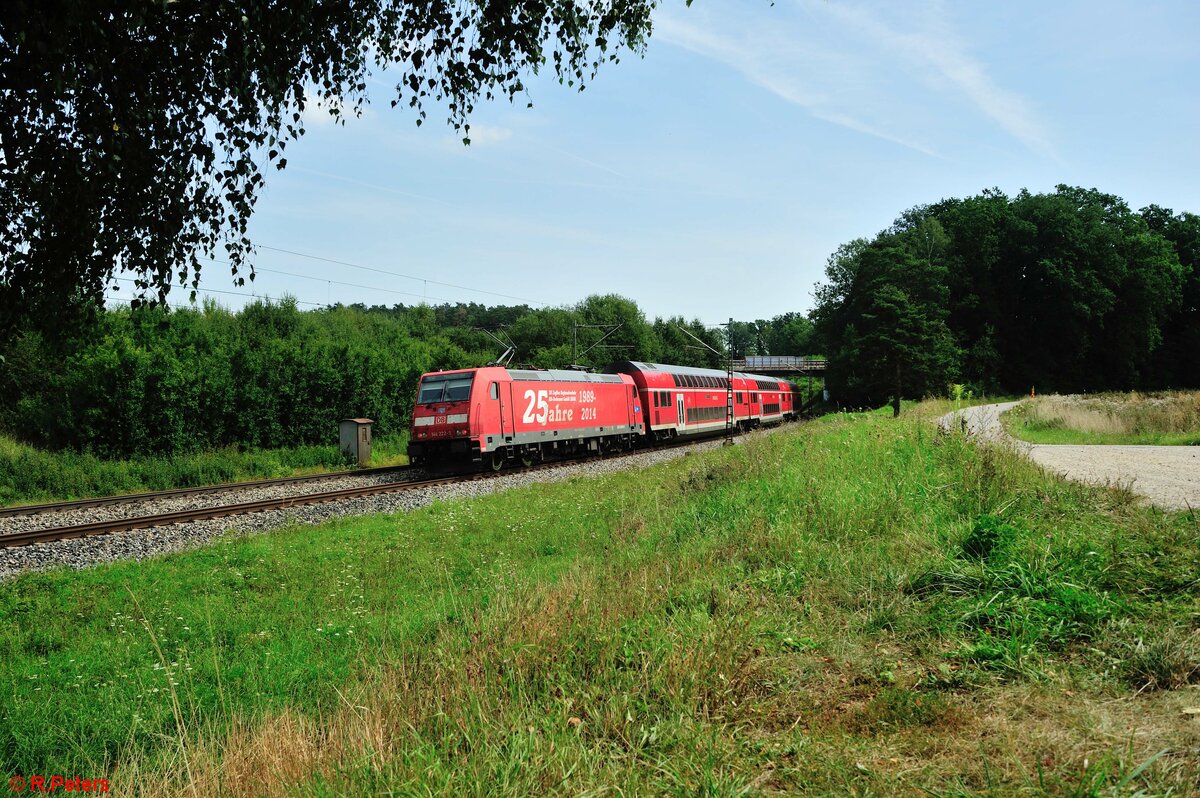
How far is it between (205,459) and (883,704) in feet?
71.8

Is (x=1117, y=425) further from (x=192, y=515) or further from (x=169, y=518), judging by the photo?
(x=169, y=518)

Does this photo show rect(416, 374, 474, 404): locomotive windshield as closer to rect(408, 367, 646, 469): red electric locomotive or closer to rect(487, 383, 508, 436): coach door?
rect(408, 367, 646, 469): red electric locomotive

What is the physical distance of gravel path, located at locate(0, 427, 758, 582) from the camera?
406 inches

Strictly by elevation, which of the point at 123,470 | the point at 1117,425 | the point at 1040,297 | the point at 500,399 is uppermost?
the point at 1040,297

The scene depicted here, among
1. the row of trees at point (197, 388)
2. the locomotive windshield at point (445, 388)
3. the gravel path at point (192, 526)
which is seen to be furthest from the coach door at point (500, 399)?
the row of trees at point (197, 388)

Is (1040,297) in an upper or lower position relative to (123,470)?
upper

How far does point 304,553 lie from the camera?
1031cm

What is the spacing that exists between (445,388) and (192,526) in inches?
353

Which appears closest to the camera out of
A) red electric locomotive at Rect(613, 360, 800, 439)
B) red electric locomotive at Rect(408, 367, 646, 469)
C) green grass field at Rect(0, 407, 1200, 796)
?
green grass field at Rect(0, 407, 1200, 796)

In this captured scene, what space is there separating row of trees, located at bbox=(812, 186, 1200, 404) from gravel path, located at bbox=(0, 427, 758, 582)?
44.7 meters

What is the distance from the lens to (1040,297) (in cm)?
6531

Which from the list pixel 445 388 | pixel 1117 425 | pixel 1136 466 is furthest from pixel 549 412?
pixel 1117 425

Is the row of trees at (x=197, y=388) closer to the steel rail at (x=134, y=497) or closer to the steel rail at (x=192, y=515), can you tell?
the steel rail at (x=134, y=497)

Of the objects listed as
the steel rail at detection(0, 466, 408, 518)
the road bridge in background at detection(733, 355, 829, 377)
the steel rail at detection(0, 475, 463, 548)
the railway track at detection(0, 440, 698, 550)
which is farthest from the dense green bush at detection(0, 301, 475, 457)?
the road bridge in background at detection(733, 355, 829, 377)
